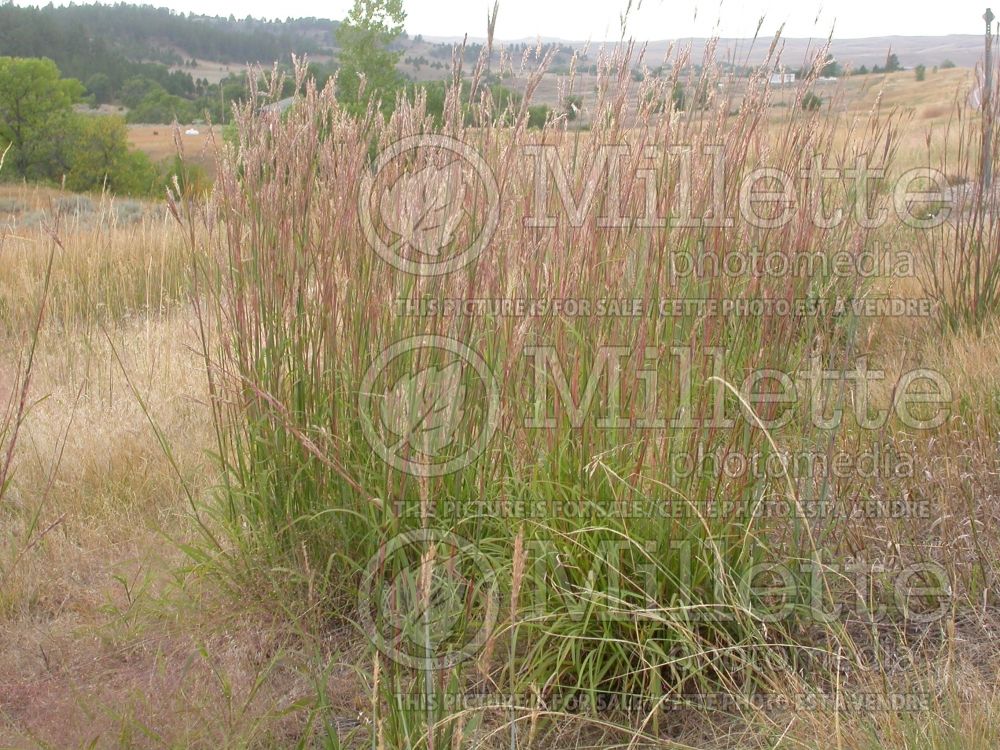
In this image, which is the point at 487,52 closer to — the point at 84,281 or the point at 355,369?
the point at 355,369

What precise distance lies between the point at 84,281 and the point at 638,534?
5132 millimetres

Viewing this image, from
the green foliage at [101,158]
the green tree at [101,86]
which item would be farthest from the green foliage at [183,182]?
the green tree at [101,86]

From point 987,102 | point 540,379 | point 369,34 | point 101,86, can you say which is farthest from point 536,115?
point 101,86

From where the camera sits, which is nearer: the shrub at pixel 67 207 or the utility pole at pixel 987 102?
the shrub at pixel 67 207

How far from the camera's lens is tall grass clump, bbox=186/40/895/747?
5.67 ft

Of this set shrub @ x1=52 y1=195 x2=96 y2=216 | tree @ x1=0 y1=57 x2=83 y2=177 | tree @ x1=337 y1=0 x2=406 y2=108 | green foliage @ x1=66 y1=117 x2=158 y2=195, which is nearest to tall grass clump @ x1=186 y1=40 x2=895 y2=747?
shrub @ x1=52 y1=195 x2=96 y2=216

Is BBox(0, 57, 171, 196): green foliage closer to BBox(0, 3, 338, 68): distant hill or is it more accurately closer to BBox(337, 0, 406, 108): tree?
BBox(337, 0, 406, 108): tree

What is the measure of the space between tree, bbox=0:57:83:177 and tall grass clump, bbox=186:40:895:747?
25.2 metres

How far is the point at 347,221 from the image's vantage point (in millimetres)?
1982

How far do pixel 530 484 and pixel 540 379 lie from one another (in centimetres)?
29

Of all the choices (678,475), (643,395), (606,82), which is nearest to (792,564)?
(678,475)

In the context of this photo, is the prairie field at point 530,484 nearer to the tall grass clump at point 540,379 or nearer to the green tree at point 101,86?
the tall grass clump at point 540,379

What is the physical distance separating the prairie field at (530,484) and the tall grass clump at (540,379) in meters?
0.01

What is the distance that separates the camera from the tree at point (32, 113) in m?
23.4
